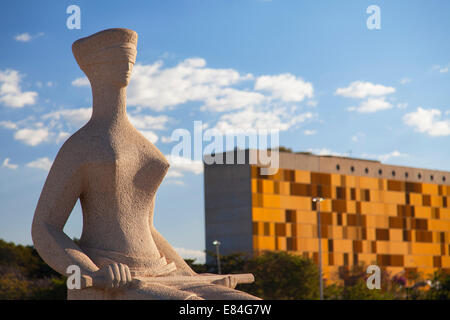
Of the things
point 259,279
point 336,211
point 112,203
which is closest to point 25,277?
point 259,279

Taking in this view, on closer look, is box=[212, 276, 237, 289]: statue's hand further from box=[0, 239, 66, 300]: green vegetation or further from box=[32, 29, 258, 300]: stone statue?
box=[0, 239, 66, 300]: green vegetation

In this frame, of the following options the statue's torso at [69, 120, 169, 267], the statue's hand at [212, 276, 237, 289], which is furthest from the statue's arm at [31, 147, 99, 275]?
the statue's hand at [212, 276, 237, 289]

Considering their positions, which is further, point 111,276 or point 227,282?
point 227,282

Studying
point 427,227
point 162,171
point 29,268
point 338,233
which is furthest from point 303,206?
point 162,171

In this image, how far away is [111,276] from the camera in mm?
6465

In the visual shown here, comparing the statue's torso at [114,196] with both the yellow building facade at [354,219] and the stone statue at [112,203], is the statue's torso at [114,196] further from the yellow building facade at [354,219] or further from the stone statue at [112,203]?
the yellow building facade at [354,219]

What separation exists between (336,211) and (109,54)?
52777mm

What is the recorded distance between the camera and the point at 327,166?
195 ft

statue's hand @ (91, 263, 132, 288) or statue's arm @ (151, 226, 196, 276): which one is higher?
statue's arm @ (151, 226, 196, 276)

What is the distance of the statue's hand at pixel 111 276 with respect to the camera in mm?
6457

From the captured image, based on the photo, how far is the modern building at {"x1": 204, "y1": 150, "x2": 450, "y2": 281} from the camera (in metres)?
55.0

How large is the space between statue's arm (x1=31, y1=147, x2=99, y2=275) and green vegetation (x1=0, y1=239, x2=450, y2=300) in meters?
29.6

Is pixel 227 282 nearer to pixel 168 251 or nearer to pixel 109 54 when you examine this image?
pixel 168 251

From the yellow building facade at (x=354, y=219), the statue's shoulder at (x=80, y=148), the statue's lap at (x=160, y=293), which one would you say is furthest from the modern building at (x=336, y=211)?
the statue's lap at (x=160, y=293)
